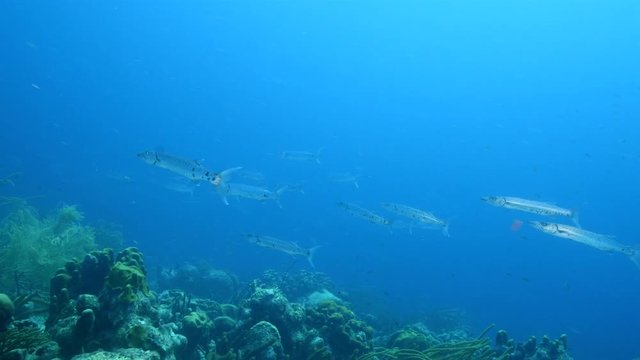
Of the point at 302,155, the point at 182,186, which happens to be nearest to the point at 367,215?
the point at 302,155

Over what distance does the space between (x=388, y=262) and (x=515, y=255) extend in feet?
132

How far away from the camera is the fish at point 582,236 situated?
38.3 ft

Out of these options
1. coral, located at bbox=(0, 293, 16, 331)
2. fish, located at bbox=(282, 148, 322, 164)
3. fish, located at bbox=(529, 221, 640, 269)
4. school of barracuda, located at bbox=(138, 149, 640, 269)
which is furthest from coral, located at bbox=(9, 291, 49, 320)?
fish, located at bbox=(282, 148, 322, 164)

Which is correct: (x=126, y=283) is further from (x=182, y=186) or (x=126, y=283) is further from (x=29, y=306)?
(x=182, y=186)

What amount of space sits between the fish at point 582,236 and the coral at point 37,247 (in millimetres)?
11852

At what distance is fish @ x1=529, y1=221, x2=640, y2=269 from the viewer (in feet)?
38.3

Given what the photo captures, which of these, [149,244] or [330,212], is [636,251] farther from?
[330,212]

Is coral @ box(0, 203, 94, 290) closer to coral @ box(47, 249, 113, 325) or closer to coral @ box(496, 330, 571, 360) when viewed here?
coral @ box(47, 249, 113, 325)

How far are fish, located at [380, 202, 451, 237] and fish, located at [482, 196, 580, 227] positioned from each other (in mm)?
2925

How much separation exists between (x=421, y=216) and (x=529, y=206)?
14.0 feet

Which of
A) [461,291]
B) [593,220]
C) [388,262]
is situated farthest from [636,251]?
[593,220]

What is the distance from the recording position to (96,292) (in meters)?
6.84

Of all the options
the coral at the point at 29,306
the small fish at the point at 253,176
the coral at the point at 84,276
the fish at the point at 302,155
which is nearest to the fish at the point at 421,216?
the fish at the point at 302,155

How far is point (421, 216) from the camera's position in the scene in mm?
16375
